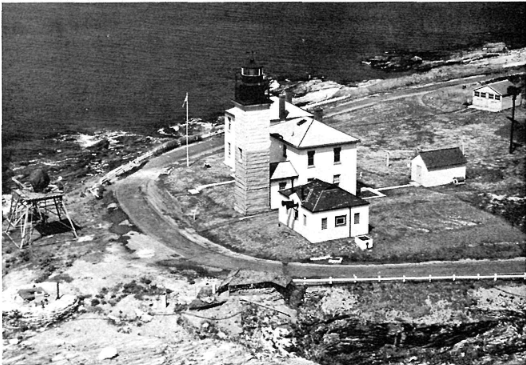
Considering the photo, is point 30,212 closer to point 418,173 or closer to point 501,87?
point 418,173

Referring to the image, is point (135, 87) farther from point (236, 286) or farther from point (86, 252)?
point (236, 286)

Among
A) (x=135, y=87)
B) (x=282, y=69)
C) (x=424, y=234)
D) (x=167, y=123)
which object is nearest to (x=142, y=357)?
(x=424, y=234)

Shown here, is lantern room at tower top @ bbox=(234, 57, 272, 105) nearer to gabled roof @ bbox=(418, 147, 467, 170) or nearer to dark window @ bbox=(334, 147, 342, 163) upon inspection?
dark window @ bbox=(334, 147, 342, 163)

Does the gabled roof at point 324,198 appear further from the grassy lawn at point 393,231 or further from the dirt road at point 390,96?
the dirt road at point 390,96

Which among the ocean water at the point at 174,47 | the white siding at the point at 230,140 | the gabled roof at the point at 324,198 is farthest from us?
the ocean water at the point at 174,47

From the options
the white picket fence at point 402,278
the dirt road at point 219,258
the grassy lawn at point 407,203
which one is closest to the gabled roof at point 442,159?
the grassy lawn at point 407,203

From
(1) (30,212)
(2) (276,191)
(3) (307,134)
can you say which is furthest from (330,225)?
(1) (30,212)
